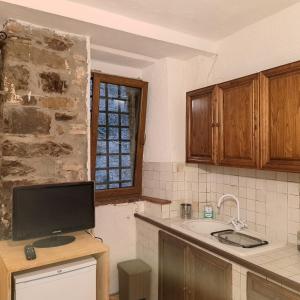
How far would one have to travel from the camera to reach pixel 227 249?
189cm

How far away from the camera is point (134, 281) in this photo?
2.59 m

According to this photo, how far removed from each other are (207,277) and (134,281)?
84cm

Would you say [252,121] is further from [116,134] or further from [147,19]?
[116,134]

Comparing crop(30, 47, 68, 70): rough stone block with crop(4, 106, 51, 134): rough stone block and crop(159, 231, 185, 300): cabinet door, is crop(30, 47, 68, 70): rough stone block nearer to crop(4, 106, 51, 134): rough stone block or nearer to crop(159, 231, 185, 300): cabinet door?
crop(4, 106, 51, 134): rough stone block

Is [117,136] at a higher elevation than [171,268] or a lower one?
higher

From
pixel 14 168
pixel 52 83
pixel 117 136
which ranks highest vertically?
→ pixel 52 83

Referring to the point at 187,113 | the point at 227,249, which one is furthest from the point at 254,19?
the point at 227,249

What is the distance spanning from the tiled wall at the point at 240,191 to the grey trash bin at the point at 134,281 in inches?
24.2

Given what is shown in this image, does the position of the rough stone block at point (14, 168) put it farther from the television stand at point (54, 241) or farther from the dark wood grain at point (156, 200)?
the dark wood grain at point (156, 200)

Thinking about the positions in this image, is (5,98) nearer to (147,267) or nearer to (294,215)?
(147,267)

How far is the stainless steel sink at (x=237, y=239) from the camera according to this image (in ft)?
6.66

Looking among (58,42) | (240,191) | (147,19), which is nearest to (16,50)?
(58,42)

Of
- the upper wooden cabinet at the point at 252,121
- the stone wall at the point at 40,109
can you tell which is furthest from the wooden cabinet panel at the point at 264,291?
the stone wall at the point at 40,109

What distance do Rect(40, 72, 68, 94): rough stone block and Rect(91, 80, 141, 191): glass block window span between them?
556mm
